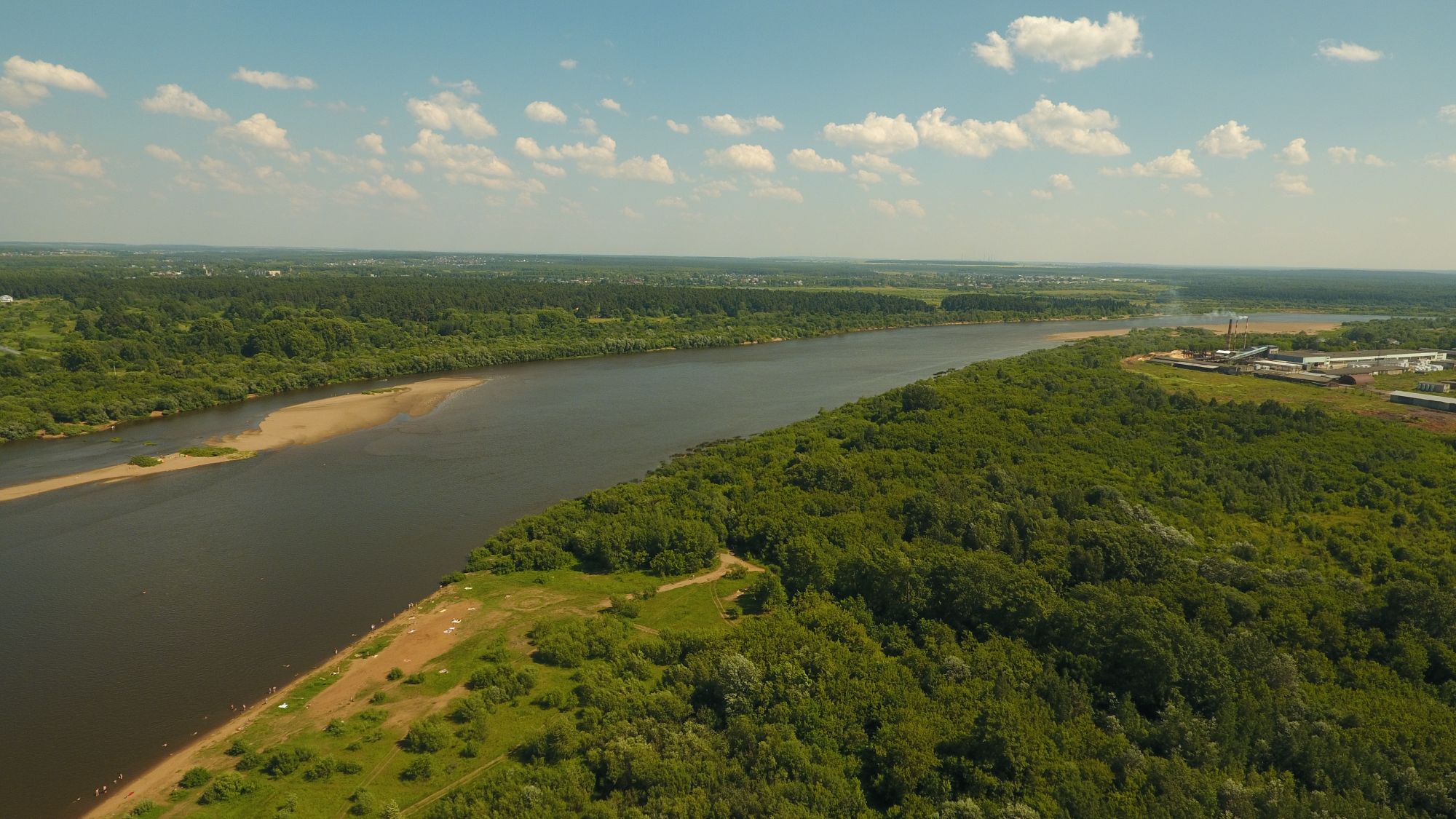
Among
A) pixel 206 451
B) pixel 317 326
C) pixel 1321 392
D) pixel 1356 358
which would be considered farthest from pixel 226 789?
pixel 1356 358

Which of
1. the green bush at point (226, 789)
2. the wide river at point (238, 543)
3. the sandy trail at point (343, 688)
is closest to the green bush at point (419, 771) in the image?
the sandy trail at point (343, 688)

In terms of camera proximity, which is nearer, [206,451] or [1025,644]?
[1025,644]

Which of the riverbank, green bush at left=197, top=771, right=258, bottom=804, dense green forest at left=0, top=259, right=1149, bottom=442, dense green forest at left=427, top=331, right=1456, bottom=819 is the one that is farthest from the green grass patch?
green bush at left=197, top=771, right=258, bottom=804

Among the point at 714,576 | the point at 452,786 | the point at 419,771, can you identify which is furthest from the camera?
the point at 714,576

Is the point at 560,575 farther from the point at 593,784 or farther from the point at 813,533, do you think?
the point at 593,784

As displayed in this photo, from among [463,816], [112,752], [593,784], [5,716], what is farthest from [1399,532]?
[5,716]

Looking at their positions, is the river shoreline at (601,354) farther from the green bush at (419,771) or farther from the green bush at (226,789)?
the green bush at (419,771)

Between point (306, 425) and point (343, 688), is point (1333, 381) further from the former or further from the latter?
A: point (306, 425)
